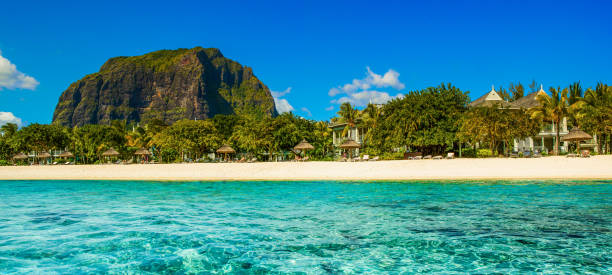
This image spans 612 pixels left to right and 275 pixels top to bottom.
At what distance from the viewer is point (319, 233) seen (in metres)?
8.77

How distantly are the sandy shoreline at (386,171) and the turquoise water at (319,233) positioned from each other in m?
5.39

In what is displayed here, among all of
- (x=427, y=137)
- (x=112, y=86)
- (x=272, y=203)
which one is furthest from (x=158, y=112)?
(x=272, y=203)

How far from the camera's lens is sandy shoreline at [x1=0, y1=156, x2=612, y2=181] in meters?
20.9

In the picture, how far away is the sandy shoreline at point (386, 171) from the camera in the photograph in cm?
2088

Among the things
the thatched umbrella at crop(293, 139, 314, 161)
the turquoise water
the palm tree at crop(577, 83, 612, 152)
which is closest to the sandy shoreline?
the turquoise water

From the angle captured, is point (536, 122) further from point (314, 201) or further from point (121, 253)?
point (121, 253)

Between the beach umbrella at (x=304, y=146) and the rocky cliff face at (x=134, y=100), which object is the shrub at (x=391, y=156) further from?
the rocky cliff face at (x=134, y=100)

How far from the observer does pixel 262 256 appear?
23.3 feet

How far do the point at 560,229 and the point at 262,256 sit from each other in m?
6.32

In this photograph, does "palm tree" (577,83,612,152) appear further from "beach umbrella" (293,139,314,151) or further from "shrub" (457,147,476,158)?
"beach umbrella" (293,139,314,151)

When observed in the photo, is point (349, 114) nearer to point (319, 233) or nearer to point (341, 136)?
point (341, 136)

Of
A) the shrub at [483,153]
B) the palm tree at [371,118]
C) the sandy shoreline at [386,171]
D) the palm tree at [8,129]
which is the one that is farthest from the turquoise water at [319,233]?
the palm tree at [8,129]

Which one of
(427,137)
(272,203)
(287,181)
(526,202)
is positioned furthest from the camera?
(427,137)

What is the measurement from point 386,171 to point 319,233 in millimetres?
16158
